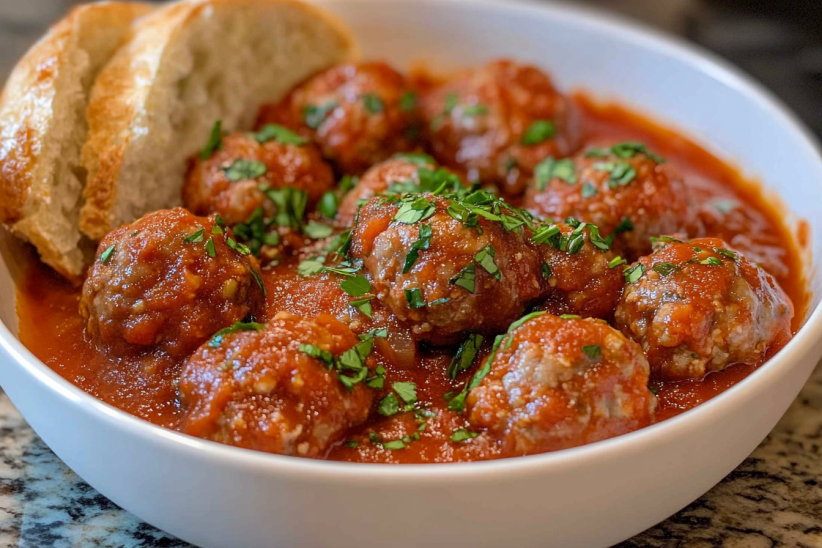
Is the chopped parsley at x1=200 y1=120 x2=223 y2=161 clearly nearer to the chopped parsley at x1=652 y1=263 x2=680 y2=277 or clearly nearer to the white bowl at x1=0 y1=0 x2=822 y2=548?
the white bowl at x1=0 y1=0 x2=822 y2=548

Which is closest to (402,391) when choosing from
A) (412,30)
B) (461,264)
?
(461,264)

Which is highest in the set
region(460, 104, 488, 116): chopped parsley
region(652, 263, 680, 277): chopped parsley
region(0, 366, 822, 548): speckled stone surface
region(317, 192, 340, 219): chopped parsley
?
region(460, 104, 488, 116): chopped parsley

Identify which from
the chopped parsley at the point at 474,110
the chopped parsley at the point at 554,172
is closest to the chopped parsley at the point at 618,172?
the chopped parsley at the point at 554,172

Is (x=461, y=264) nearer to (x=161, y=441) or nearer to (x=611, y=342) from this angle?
(x=611, y=342)

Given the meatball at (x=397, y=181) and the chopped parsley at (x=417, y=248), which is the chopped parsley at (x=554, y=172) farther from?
the chopped parsley at (x=417, y=248)

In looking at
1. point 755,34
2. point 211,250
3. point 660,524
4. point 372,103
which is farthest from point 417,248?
point 755,34

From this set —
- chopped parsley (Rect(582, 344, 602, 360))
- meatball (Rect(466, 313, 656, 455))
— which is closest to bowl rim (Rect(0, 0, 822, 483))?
meatball (Rect(466, 313, 656, 455))
